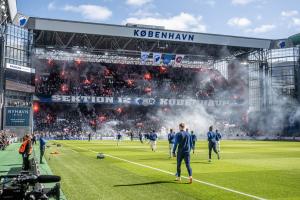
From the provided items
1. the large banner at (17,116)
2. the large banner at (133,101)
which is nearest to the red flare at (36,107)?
the large banner at (133,101)

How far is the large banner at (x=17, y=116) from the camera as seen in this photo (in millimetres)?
55688

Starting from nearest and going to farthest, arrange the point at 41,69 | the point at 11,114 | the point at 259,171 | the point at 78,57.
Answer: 1. the point at 259,171
2. the point at 11,114
3. the point at 78,57
4. the point at 41,69

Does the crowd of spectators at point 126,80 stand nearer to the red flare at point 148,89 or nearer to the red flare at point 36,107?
the red flare at point 148,89

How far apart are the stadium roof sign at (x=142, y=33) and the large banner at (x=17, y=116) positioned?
12.7 meters

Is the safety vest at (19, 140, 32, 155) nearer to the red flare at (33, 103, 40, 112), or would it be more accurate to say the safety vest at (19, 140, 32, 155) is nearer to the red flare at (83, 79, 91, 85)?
the red flare at (33, 103, 40, 112)

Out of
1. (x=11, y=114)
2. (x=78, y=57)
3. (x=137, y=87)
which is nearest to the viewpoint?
(x=11, y=114)

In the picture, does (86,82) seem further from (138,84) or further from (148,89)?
(148,89)

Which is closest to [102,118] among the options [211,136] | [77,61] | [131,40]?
[77,61]

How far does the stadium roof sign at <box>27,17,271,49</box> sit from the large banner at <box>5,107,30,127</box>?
12.7m

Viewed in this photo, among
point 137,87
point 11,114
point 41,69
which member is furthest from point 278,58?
point 11,114

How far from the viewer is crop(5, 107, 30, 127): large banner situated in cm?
5569

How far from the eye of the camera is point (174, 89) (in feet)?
251

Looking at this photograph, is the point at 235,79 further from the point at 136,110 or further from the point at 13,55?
the point at 13,55

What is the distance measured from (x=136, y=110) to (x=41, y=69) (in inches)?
804
